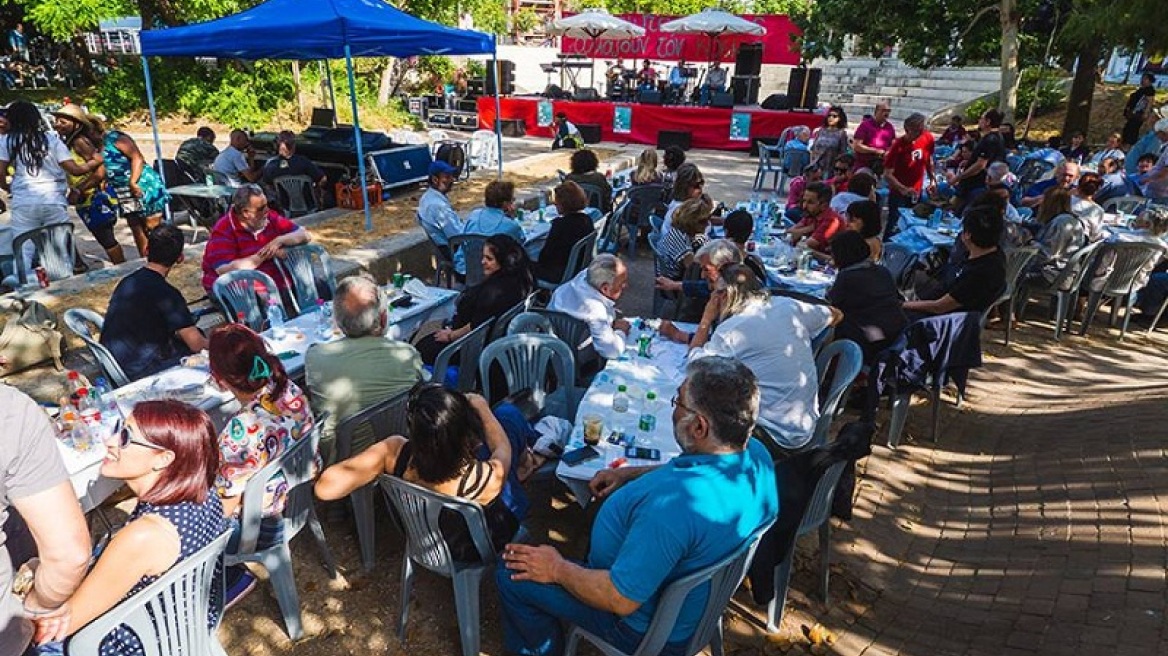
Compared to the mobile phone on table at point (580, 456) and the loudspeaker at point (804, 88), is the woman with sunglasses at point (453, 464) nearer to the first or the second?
the mobile phone on table at point (580, 456)

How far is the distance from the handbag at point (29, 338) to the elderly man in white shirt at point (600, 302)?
136 inches

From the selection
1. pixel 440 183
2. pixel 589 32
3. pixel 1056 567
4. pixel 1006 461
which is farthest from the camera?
pixel 589 32

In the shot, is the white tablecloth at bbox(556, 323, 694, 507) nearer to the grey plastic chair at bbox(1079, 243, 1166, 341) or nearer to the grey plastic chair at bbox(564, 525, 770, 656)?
the grey plastic chair at bbox(564, 525, 770, 656)

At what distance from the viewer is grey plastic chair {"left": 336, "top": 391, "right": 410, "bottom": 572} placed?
3.01m

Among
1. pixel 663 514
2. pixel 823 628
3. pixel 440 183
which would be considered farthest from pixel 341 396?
pixel 440 183

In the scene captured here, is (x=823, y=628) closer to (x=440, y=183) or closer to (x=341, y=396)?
(x=341, y=396)

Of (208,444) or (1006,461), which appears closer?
(208,444)

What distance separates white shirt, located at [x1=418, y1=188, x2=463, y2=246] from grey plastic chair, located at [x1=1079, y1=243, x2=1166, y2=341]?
5921 mm

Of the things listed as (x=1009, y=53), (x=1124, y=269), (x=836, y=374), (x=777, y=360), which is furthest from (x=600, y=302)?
(x=1009, y=53)

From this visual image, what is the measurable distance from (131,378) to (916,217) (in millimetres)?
7312

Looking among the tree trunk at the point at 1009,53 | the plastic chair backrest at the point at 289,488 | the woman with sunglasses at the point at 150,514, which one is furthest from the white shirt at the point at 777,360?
the tree trunk at the point at 1009,53

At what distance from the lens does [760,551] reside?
110 inches

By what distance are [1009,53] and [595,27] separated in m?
9.85

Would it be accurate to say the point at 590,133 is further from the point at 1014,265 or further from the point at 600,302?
the point at 600,302
